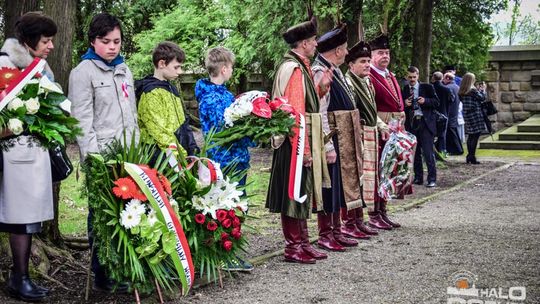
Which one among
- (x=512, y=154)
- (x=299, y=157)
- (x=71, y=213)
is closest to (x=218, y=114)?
(x=299, y=157)

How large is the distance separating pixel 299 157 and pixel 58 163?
1.96m

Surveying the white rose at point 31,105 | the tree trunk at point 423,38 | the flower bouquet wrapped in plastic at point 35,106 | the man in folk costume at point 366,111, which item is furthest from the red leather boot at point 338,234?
→ the tree trunk at point 423,38

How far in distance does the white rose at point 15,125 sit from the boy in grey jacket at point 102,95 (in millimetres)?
521

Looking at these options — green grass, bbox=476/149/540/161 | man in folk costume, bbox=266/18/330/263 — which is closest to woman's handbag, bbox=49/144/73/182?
man in folk costume, bbox=266/18/330/263

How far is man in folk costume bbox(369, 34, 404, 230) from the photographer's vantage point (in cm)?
834

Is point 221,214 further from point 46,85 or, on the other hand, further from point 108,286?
point 46,85

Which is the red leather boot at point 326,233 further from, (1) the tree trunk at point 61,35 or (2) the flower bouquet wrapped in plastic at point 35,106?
(2) the flower bouquet wrapped in plastic at point 35,106

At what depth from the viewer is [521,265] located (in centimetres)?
658

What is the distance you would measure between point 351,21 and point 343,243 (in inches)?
240

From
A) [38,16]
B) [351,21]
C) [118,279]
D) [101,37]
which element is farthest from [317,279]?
[351,21]

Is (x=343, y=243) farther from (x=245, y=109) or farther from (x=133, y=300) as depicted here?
(x=133, y=300)

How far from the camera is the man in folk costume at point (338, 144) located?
7117mm

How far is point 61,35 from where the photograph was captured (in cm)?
630

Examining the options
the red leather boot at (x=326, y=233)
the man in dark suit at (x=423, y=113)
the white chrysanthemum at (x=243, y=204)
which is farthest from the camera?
the man in dark suit at (x=423, y=113)
